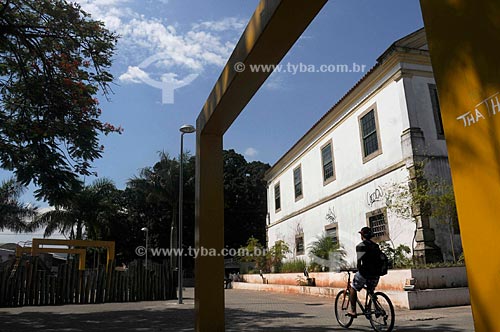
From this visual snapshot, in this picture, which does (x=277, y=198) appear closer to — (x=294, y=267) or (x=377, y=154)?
(x=294, y=267)

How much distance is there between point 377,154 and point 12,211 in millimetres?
31070

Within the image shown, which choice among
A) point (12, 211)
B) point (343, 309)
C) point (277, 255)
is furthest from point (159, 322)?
point (12, 211)

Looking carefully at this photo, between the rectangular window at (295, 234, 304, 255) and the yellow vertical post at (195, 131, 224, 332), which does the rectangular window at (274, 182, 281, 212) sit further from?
the yellow vertical post at (195, 131, 224, 332)

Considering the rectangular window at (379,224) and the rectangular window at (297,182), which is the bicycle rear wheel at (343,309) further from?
the rectangular window at (297,182)

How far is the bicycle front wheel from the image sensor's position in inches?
252

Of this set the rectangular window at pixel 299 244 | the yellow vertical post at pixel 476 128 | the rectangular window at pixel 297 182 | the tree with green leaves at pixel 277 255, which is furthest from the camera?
the tree with green leaves at pixel 277 255

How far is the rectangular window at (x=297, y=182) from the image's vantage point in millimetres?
23422

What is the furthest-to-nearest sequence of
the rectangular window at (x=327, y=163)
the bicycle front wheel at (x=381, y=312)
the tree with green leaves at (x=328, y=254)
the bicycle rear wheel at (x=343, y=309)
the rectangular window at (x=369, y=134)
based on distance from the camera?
the rectangular window at (x=327, y=163) → the tree with green leaves at (x=328, y=254) → the rectangular window at (x=369, y=134) → the bicycle rear wheel at (x=343, y=309) → the bicycle front wheel at (x=381, y=312)

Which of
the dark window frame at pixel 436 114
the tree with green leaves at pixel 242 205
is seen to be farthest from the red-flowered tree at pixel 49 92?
the tree with green leaves at pixel 242 205

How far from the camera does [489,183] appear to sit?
1833mm

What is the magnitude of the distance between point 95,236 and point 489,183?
42.0 metres

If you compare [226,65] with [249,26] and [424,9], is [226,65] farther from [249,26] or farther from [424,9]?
[424,9]

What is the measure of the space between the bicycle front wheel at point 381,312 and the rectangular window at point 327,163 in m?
12.9

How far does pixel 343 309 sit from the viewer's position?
733 cm
